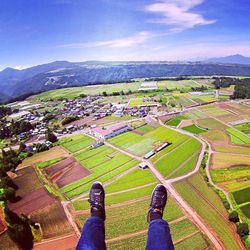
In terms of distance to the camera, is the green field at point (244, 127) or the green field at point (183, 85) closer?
the green field at point (244, 127)

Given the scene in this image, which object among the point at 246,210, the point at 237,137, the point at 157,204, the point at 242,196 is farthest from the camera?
the point at 237,137

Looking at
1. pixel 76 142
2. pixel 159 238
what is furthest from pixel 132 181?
pixel 159 238

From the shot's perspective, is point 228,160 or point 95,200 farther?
point 228,160

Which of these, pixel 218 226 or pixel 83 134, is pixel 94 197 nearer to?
pixel 218 226

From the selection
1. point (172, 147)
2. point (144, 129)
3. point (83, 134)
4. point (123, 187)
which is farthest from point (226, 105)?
point (123, 187)

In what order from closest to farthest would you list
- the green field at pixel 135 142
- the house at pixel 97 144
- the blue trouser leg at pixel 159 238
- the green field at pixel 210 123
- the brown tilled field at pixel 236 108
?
the blue trouser leg at pixel 159 238 < the green field at pixel 135 142 < the house at pixel 97 144 < the green field at pixel 210 123 < the brown tilled field at pixel 236 108

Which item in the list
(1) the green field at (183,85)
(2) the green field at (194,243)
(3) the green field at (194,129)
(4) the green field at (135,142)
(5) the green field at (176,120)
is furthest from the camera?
(1) the green field at (183,85)

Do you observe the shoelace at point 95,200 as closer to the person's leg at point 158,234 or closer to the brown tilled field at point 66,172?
the person's leg at point 158,234

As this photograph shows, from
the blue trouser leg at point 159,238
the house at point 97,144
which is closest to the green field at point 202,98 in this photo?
the house at point 97,144

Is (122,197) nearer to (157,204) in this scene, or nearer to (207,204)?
(207,204)
